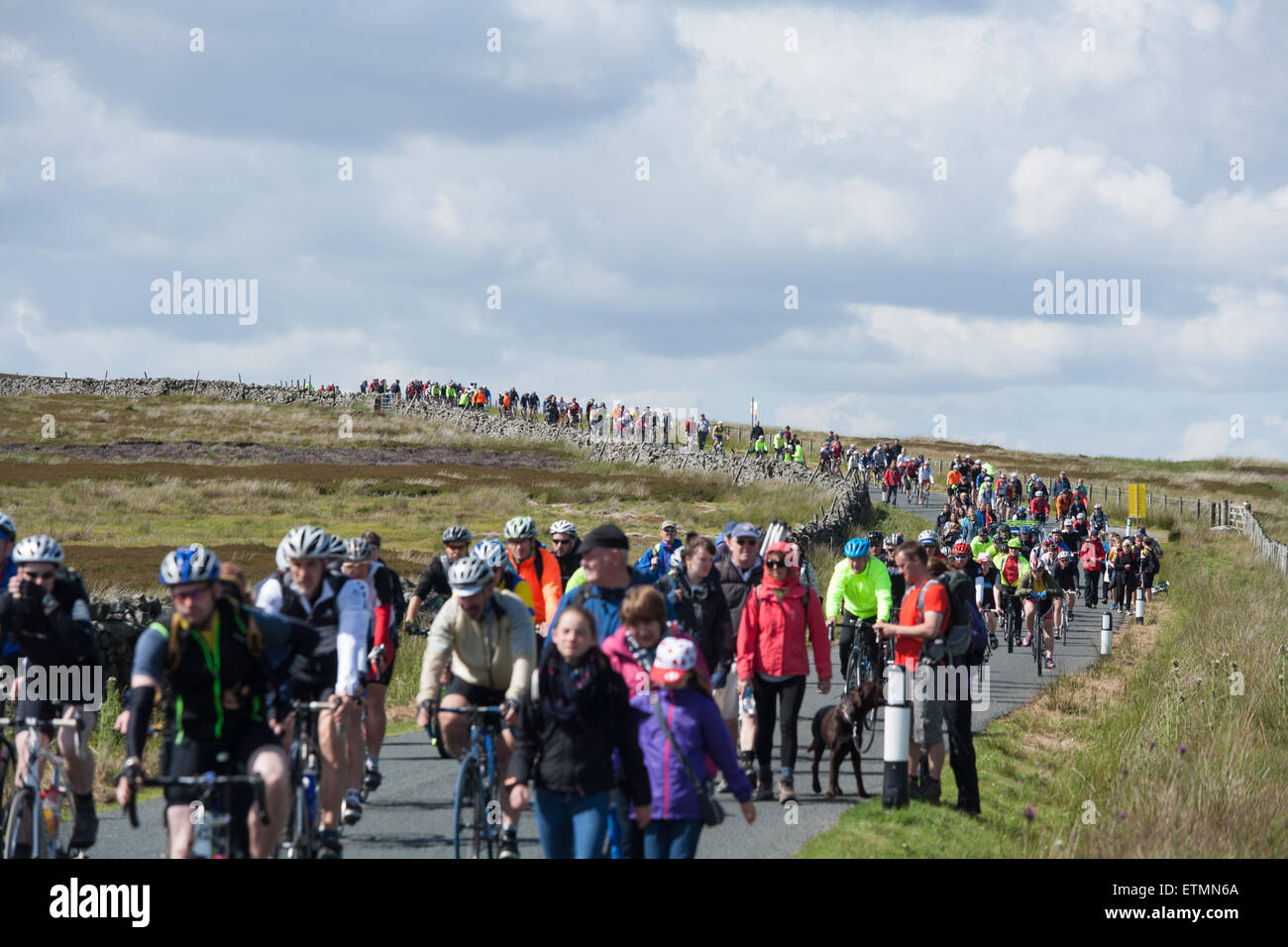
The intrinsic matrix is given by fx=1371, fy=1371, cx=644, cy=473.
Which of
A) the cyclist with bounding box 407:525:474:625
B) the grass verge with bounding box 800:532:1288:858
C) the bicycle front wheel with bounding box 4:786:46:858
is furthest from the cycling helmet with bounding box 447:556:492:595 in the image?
the grass verge with bounding box 800:532:1288:858

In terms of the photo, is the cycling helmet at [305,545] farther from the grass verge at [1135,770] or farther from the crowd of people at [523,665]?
the grass verge at [1135,770]

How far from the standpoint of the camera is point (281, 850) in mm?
7371

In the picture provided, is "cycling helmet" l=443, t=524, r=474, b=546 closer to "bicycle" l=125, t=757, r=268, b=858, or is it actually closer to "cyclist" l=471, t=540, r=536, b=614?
"cyclist" l=471, t=540, r=536, b=614

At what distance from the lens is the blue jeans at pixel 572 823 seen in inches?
244

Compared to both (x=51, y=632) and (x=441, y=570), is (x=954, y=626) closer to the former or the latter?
(x=441, y=570)

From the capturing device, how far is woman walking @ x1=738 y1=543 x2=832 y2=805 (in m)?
10.3

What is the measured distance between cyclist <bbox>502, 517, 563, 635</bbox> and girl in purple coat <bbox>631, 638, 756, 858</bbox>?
146 inches

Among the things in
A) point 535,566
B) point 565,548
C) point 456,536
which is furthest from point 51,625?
point 565,548

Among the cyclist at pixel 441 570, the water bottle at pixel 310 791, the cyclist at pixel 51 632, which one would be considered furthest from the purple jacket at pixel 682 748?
the cyclist at pixel 441 570

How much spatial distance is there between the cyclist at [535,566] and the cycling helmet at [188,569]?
4.23 m

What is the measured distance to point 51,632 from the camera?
24.6 ft

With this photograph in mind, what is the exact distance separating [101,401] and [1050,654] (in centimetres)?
9505

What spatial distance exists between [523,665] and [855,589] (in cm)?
683
